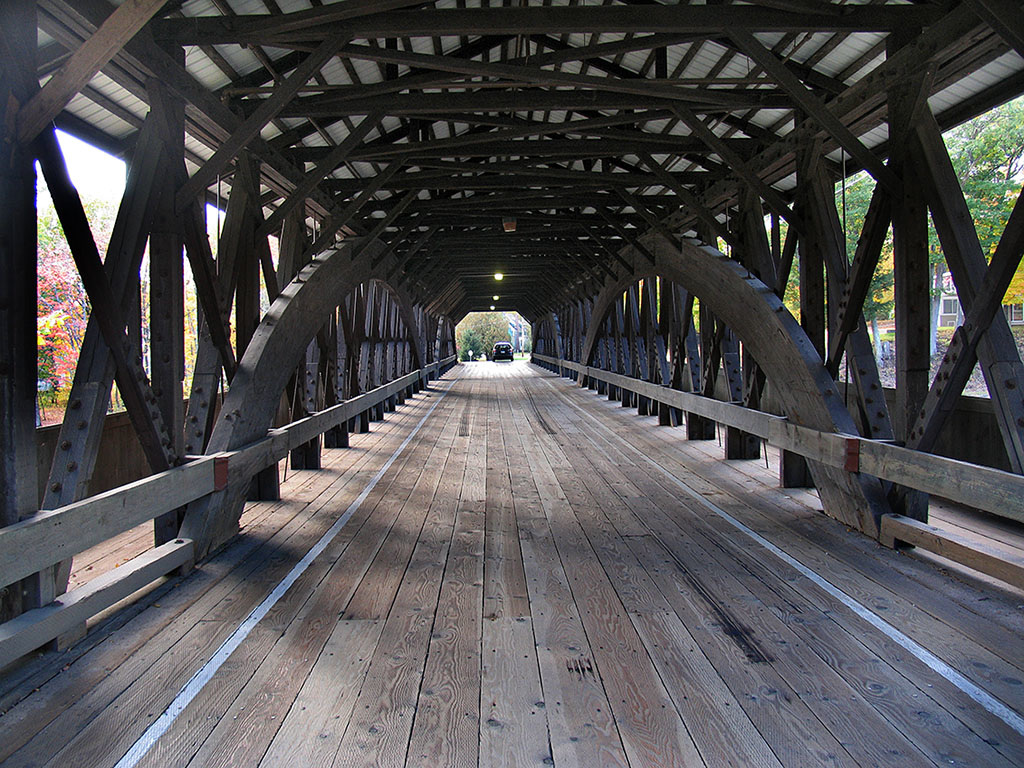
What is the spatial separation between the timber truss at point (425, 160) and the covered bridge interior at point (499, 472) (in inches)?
1.0

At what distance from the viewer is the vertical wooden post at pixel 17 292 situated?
8.36ft

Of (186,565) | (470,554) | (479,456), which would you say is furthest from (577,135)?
(186,565)

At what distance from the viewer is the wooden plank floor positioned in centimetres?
211

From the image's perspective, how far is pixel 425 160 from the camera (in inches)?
287

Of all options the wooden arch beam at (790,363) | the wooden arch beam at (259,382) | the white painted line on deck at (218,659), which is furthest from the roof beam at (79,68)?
the wooden arch beam at (790,363)

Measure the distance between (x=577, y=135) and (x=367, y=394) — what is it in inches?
175

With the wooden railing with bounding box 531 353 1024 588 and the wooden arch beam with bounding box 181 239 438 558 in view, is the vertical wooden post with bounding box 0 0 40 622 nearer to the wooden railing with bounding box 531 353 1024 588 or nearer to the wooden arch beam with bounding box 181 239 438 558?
the wooden arch beam with bounding box 181 239 438 558

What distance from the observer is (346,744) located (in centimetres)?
211

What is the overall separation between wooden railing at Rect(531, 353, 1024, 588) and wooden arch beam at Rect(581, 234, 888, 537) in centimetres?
11

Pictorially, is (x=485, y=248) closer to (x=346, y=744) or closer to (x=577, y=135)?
(x=577, y=135)

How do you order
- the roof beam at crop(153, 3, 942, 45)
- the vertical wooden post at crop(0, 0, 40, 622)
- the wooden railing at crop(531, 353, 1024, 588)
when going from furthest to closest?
the roof beam at crop(153, 3, 942, 45), the wooden railing at crop(531, 353, 1024, 588), the vertical wooden post at crop(0, 0, 40, 622)

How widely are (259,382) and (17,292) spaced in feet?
6.53

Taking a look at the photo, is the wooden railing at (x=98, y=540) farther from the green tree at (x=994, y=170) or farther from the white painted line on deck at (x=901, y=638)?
the green tree at (x=994, y=170)

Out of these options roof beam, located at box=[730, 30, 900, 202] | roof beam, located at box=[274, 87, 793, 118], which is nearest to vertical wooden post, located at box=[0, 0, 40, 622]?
roof beam, located at box=[274, 87, 793, 118]
